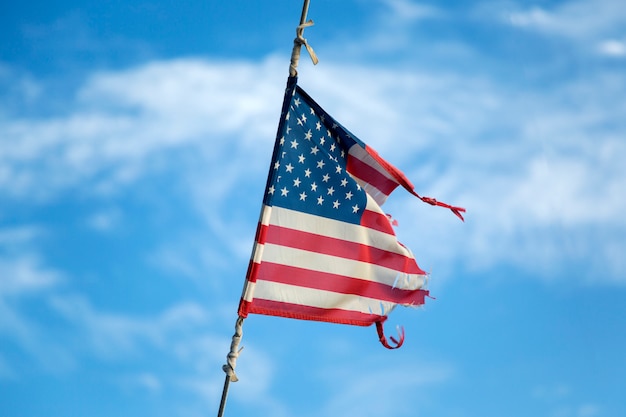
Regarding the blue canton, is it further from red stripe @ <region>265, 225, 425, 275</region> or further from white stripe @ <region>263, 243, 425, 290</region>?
white stripe @ <region>263, 243, 425, 290</region>

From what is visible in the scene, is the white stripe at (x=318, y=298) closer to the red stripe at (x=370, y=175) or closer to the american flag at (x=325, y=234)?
the american flag at (x=325, y=234)

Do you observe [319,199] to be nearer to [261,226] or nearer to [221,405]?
[261,226]

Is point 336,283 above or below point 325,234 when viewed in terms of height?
below

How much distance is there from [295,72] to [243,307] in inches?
151

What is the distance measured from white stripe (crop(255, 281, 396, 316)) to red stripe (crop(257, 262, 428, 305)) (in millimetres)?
64

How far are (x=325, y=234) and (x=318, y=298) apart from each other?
104cm

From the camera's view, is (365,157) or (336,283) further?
(365,157)

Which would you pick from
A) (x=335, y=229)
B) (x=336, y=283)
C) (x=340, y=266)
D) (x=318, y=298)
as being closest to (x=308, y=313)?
(x=318, y=298)

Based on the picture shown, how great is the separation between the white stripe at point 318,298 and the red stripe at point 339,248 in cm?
63

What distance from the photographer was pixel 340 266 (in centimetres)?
1520

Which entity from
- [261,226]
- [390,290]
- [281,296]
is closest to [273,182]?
[261,226]

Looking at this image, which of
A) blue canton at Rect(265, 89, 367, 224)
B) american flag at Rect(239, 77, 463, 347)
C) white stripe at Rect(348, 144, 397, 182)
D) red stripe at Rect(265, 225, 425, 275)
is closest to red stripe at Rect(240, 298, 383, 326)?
american flag at Rect(239, 77, 463, 347)

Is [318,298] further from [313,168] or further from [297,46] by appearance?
[297,46]

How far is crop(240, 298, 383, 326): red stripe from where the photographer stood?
14.4m
